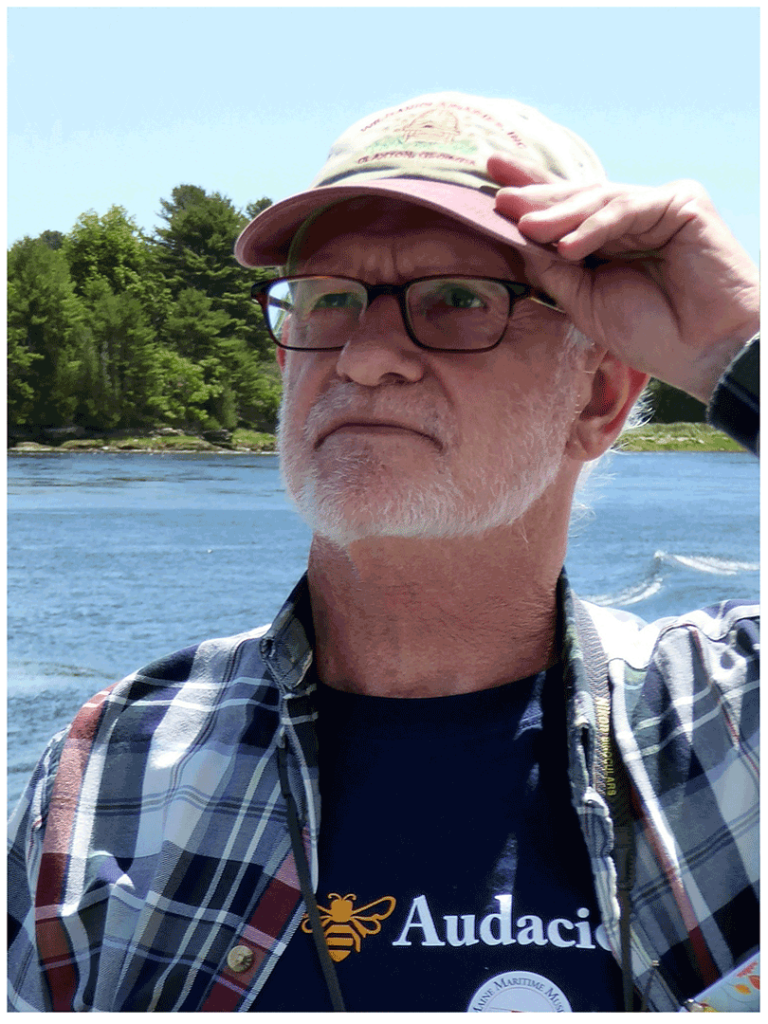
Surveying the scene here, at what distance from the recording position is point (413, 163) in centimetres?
157

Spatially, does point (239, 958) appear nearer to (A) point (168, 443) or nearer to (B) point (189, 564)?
(B) point (189, 564)

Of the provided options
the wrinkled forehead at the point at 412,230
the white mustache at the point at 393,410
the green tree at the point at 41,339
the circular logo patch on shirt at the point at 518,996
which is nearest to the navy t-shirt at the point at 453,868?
the circular logo patch on shirt at the point at 518,996

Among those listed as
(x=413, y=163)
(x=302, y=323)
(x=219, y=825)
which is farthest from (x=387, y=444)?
(x=219, y=825)

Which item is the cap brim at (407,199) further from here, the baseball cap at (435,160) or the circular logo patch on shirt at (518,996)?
the circular logo patch on shirt at (518,996)

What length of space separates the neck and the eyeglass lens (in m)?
0.33

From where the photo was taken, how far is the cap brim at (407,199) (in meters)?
A: 1.43

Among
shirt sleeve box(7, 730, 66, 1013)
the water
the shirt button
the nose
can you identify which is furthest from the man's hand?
the water

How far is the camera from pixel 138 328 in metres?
39.7

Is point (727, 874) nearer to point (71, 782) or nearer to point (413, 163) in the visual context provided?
point (71, 782)

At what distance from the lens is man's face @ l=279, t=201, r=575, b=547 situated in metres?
1.50

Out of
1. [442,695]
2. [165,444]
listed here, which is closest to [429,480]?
[442,695]

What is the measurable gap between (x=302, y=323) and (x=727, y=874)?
1.09m

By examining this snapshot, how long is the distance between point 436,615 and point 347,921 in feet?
1.67

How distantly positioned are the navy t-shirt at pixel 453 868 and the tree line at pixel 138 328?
29.7 metres
